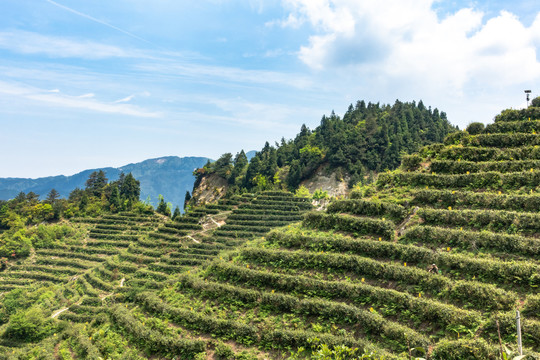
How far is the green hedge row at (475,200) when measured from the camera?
14.4m

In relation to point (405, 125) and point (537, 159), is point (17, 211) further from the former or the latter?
point (405, 125)

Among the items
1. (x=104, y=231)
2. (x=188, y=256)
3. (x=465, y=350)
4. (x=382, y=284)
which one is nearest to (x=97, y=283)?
(x=188, y=256)

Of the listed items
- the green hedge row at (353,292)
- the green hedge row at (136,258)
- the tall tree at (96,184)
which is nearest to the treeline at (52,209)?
the tall tree at (96,184)

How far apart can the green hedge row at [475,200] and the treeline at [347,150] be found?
129ft

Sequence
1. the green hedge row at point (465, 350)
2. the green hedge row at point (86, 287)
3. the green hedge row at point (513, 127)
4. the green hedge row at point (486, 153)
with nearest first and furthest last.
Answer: the green hedge row at point (465, 350) < the green hedge row at point (486, 153) < the green hedge row at point (513, 127) < the green hedge row at point (86, 287)

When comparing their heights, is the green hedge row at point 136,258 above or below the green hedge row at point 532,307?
below

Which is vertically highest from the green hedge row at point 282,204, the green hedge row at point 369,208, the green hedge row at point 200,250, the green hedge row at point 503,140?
the green hedge row at point 503,140

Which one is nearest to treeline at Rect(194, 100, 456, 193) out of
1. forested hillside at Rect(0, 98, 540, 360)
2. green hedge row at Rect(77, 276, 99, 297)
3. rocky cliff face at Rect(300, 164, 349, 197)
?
rocky cliff face at Rect(300, 164, 349, 197)

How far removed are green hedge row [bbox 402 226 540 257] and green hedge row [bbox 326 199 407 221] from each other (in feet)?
6.28

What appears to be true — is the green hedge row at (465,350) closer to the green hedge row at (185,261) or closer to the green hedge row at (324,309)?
the green hedge row at (324,309)

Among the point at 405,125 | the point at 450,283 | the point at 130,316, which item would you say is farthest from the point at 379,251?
the point at 405,125

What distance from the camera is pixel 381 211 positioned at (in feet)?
57.5

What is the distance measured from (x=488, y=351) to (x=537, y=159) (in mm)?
13566

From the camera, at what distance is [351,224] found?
17.0 metres
